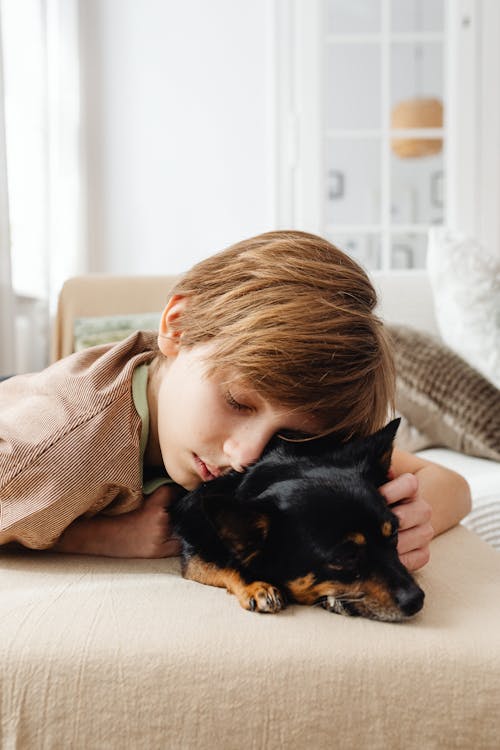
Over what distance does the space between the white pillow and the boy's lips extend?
112cm

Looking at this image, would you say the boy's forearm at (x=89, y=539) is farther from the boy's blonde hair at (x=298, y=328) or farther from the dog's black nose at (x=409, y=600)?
the dog's black nose at (x=409, y=600)

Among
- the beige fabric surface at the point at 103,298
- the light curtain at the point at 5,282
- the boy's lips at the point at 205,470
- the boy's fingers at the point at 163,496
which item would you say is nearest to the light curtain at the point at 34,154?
the light curtain at the point at 5,282

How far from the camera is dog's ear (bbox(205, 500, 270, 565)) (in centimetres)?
89

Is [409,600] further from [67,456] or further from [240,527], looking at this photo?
[67,456]

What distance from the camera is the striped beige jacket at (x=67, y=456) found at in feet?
3.22

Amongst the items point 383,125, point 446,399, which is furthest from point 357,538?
point 383,125

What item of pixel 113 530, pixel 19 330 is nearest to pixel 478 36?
pixel 19 330

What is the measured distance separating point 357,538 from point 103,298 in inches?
71.1

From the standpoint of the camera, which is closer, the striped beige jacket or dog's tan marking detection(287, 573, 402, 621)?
dog's tan marking detection(287, 573, 402, 621)

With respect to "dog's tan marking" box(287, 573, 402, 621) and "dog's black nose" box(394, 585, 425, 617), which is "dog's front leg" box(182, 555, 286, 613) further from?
"dog's black nose" box(394, 585, 425, 617)

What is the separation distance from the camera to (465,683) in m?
0.73

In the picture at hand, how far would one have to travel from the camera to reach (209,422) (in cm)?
102

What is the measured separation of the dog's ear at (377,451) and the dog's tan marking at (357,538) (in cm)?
11

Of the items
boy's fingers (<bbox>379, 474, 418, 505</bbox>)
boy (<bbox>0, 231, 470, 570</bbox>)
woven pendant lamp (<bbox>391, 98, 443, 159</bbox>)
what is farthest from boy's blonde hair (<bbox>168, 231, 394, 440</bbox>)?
woven pendant lamp (<bbox>391, 98, 443, 159</bbox>)
